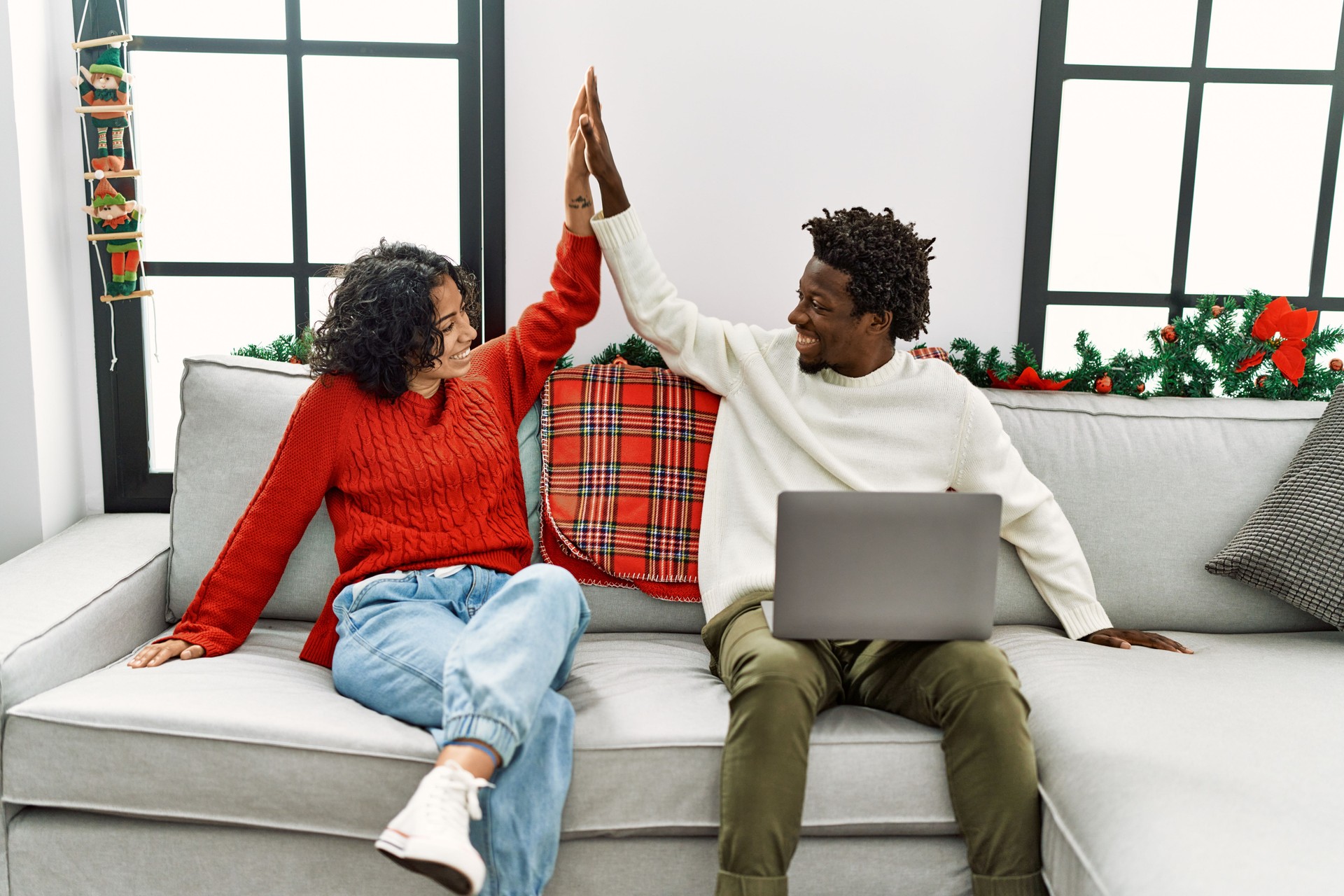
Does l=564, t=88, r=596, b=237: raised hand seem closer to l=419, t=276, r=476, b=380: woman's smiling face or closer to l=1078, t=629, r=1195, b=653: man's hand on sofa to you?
l=419, t=276, r=476, b=380: woman's smiling face

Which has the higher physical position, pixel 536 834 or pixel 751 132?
pixel 751 132

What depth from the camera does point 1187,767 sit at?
1.14 meters

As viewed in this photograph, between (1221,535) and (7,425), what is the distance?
2431 mm

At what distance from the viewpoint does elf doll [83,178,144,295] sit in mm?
1906

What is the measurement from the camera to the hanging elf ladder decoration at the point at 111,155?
1886mm

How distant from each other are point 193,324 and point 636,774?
153 centimetres

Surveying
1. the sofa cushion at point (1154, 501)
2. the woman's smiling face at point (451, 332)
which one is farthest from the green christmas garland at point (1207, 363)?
the woman's smiling face at point (451, 332)

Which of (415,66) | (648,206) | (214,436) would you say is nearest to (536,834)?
(214,436)

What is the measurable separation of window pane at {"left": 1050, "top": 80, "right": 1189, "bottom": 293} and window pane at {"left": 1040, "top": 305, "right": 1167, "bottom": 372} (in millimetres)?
51

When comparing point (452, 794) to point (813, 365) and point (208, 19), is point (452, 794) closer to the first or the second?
point (813, 365)

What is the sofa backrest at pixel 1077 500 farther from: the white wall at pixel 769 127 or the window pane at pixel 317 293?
the white wall at pixel 769 127

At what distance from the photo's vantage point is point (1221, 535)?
1.73 meters

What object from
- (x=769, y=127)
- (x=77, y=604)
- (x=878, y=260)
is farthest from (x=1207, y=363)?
(x=77, y=604)

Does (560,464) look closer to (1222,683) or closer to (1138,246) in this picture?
(1222,683)
